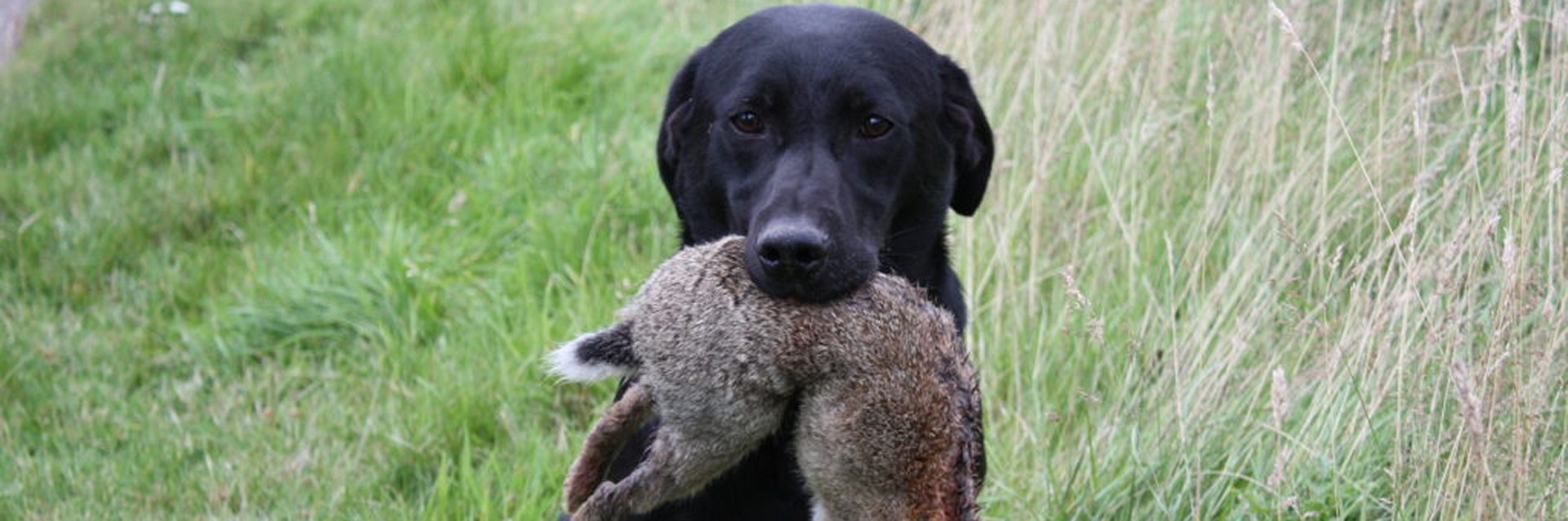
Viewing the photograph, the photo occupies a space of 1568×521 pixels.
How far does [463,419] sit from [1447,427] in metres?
2.47

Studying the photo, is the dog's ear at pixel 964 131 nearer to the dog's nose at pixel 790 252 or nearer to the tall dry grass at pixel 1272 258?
the tall dry grass at pixel 1272 258

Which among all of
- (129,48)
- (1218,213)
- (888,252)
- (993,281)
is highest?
(888,252)

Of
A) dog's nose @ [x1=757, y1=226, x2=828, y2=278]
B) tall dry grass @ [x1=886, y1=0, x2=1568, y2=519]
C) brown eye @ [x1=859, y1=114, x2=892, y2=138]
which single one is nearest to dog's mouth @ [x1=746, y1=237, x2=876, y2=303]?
dog's nose @ [x1=757, y1=226, x2=828, y2=278]

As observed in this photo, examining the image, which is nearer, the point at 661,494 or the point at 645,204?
the point at 661,494

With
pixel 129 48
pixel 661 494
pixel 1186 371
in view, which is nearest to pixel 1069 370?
pixel 1186 371

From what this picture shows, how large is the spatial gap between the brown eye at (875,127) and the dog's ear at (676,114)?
442 mm

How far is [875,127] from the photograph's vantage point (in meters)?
3.54

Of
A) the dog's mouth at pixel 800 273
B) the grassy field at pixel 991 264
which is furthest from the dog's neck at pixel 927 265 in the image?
the dog's mouth at pixel 800 273

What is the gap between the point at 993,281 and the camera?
537 cm

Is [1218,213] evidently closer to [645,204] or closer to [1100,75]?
[1100,75]

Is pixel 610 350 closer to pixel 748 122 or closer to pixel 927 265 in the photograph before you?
pixel 748 122

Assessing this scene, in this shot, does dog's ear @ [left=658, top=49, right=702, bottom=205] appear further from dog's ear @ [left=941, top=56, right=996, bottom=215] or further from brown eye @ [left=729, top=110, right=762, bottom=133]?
dog's ear @ [left=941, top=56, right=996, bottom=215]

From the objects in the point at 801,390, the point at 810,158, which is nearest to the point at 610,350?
the point at 801,390

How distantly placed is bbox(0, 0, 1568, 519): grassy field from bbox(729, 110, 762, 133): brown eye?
68 centimetres
